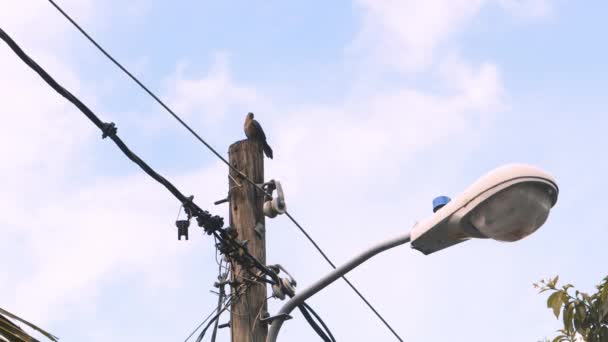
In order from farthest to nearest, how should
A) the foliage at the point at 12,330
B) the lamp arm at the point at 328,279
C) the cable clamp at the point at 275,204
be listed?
1. the cable clamp at the point at 275,204
2. the lamp arm at the point at 328,279
3. the foliage at the point at 12,330

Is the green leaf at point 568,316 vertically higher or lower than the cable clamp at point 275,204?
lower

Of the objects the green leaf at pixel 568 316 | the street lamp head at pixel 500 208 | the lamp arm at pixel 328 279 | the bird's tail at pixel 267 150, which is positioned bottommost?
the street lamp head at pixel 500 208

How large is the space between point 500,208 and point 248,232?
2.02 meters

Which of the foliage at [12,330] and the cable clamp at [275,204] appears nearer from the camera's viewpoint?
the foliage at [12,330]

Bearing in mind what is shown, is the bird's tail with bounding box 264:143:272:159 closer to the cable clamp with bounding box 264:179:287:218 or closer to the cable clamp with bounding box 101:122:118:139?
the cable clamp with bounding box 264:179:287:218

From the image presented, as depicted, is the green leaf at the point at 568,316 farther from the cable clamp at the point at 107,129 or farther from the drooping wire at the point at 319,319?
the cable clamp at the point at 107,129

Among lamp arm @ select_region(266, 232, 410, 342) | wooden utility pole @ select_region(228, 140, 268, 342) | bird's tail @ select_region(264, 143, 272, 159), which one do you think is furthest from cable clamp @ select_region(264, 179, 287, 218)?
bird's tail @ select_region(264, 143, 272, 159)

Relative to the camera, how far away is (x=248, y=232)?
5816 mm

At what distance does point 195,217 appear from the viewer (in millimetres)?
5664

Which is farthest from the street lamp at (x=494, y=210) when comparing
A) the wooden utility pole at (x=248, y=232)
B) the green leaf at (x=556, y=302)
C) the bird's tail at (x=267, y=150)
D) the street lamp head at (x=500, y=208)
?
the bird's tail at (x=267, y=150)

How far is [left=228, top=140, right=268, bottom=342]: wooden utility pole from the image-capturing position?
5.52m

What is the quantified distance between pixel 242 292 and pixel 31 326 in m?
2.47

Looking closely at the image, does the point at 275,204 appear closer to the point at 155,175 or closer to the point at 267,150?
the point at 155,175

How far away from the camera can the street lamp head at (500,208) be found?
418 cm
